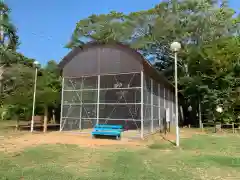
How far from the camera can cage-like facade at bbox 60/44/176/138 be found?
12195 millimetres

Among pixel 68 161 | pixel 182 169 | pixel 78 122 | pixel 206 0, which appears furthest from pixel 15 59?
pixel 182 169

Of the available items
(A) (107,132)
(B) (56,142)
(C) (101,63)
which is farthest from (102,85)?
(B) (56,142)

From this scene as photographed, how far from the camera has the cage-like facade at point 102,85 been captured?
12.2m

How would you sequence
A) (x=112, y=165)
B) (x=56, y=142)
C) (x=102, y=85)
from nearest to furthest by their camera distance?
1. (x=112, y=165)
2. (x=56, y=142)
3. (x=102, y=85)

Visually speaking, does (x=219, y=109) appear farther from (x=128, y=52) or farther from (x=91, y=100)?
(x=91, y=100)

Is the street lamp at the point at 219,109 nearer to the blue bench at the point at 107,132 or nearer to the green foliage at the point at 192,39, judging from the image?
the green foliage at the point at 192,39

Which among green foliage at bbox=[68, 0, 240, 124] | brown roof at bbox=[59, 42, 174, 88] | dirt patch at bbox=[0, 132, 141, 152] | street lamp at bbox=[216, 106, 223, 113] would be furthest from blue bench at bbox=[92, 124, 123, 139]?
street lamp at bbox=[216, 106, 223, 113]

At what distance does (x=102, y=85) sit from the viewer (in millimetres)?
13305

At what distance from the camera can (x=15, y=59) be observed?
97.6ft

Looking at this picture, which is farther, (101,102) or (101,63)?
(101,102)

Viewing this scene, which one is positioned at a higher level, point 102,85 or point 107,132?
point 102,85

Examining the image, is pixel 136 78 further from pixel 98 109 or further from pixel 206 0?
pixel 206 0

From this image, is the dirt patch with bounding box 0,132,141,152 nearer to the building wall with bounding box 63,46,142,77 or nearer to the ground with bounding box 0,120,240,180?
the ground with bounding box 0,120,240,180

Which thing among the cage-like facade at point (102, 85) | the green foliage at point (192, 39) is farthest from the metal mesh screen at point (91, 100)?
the green foliage at point (192, 39)
